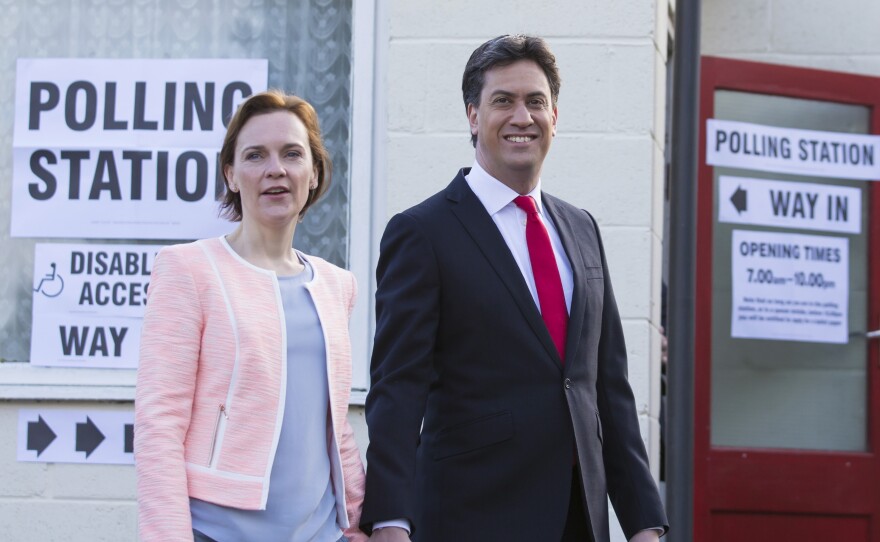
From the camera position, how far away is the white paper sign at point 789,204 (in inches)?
236

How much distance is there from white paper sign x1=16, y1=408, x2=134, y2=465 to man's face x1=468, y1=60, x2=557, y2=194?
7.75ft

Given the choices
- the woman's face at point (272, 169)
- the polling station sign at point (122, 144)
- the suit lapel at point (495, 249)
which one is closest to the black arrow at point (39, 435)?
the polling station sign at point (122, 144)

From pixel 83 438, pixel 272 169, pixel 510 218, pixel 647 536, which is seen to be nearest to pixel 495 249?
pixel 510 218

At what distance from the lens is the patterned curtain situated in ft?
17.3

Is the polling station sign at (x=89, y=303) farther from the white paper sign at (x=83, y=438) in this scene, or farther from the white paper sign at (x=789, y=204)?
the white paper sign at (x=789, y=204)

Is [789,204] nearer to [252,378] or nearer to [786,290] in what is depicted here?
[786,290]

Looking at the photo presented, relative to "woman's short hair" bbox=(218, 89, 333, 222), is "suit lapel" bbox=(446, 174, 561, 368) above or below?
below

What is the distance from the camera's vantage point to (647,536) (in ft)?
10.4

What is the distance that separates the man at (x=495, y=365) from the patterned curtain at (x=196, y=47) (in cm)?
210

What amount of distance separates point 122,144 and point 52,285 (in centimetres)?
59

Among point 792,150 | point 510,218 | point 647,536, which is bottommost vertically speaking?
point 647,536

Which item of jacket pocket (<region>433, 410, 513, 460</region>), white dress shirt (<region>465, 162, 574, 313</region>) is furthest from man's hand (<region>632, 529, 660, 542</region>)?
white dress shirt (<region>465, 162, 574, 313</region>)

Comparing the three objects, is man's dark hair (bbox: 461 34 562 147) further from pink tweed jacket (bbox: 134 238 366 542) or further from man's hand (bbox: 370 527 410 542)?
man's hand (bbox: 370 527 410 542)

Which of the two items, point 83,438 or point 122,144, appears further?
point 122,144
